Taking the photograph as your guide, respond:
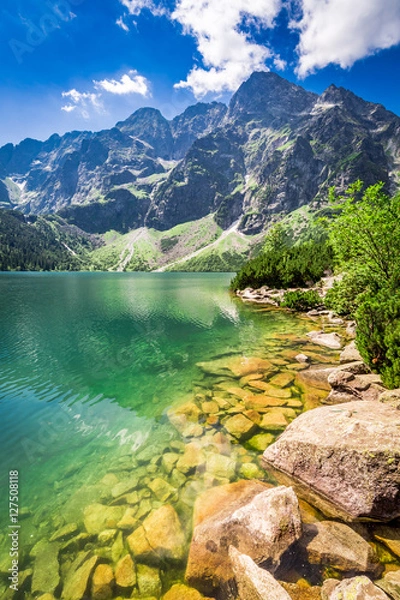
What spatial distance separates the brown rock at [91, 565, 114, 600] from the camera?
17.0 feet

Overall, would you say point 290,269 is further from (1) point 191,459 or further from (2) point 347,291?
(1) point 191,459

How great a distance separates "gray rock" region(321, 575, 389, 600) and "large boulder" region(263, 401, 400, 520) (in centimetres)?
227

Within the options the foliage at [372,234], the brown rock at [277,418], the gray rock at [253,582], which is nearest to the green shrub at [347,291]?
the foliage at [372,234]

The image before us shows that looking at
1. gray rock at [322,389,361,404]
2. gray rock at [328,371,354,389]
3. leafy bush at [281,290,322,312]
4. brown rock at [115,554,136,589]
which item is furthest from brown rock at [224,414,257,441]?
leafy bush at [281,290,322,312]

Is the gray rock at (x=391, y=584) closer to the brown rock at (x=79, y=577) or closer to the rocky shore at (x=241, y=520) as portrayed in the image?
the rocky shore at (x=241, y=520)

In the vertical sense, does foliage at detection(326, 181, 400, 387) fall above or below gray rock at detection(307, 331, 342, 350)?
above

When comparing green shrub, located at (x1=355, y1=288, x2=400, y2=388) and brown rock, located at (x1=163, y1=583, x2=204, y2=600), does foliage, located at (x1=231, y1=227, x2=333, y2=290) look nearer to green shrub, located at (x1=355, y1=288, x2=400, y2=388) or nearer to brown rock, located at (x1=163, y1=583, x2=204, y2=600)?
green shrub, located at (x1=355, y1=288, x2=400, y2=388)

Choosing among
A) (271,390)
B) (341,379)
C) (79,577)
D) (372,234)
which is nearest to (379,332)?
(341,379)

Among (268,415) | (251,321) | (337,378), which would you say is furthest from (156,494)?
(251,321)

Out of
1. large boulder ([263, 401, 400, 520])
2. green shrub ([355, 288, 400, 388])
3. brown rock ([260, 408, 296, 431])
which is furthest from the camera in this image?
green shrub ([355, 288, 400, 388])

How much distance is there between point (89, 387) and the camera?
15453 millimetres

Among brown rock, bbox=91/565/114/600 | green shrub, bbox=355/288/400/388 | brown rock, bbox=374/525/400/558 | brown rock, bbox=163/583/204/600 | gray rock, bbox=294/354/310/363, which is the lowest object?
brown rock, bbox=91/565/114/600

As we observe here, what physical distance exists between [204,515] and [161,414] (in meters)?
5.69

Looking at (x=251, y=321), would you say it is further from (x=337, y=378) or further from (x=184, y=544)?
(x=184, y=544)
